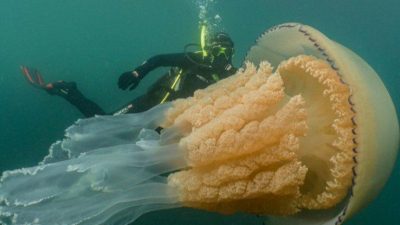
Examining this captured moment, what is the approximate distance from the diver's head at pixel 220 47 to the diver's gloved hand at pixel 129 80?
3.22ft

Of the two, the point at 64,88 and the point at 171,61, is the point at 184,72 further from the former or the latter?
the point at 64,88

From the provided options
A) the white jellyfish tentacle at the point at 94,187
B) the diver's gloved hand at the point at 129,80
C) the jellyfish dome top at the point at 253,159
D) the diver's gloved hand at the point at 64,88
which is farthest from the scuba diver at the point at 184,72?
the white jellyfish tentacle at the point at 94,187

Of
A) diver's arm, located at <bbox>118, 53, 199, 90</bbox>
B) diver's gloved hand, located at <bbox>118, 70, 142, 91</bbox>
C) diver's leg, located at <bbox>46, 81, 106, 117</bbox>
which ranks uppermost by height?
diver's arm, located at <bbox>118, 53, 199, 90</bbox>

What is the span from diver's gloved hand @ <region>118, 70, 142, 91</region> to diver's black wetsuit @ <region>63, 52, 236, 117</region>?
9 centimetres

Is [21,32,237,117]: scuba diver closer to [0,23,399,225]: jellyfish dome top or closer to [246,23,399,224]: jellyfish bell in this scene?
[0,23,399,225]: jellyfish dome top

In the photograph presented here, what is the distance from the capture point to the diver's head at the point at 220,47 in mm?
5195

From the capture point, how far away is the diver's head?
520cm

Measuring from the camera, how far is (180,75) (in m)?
5.15

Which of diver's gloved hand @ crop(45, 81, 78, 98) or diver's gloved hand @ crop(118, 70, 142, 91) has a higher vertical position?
diver's gloved hand @ crop(118, 70, 142, 91)

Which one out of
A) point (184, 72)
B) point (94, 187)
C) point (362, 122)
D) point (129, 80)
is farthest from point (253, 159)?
point (184, 72)

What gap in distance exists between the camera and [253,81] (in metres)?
2.41

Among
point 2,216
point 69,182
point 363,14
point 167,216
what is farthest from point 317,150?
point 363,14

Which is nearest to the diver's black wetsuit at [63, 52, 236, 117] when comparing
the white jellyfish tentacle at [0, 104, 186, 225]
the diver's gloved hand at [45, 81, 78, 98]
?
the diver's gloved hand at [45, 81, 78, 98]

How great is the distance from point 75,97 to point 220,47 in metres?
2.87
